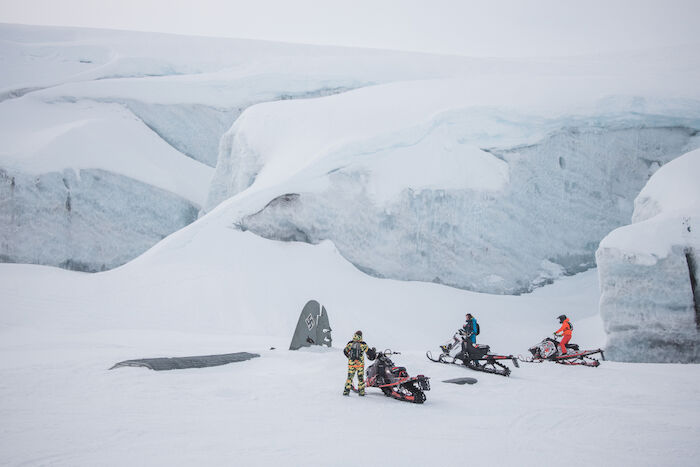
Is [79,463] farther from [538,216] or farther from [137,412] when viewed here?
[538,216]

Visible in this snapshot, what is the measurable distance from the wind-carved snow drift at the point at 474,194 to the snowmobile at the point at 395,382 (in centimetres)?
1031

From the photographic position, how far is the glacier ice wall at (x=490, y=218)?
61.0 feet

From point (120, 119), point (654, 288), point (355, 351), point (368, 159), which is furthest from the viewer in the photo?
point (120, 119)

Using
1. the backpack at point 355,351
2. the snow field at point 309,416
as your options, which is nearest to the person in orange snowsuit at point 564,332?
the snow field at point 309,416

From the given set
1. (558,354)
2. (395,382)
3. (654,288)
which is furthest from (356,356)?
(654,288)

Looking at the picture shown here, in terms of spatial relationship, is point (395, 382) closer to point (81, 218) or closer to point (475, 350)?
point (475, 350)

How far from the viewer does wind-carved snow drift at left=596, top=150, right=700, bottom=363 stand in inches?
497

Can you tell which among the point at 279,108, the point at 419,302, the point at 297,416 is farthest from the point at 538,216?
the point at 297,416

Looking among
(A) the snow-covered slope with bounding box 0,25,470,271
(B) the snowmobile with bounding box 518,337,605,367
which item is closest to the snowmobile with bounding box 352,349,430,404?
(B) the snowmobile with bounding box 518,337,605,367

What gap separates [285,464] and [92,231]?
2382 cm

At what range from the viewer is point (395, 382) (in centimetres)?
780

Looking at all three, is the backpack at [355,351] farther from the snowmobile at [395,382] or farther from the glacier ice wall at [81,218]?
the glacier ice wall at [81,218]

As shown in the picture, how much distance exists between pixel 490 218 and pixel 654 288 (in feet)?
22.5

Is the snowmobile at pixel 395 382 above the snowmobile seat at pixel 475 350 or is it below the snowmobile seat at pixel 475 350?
below
